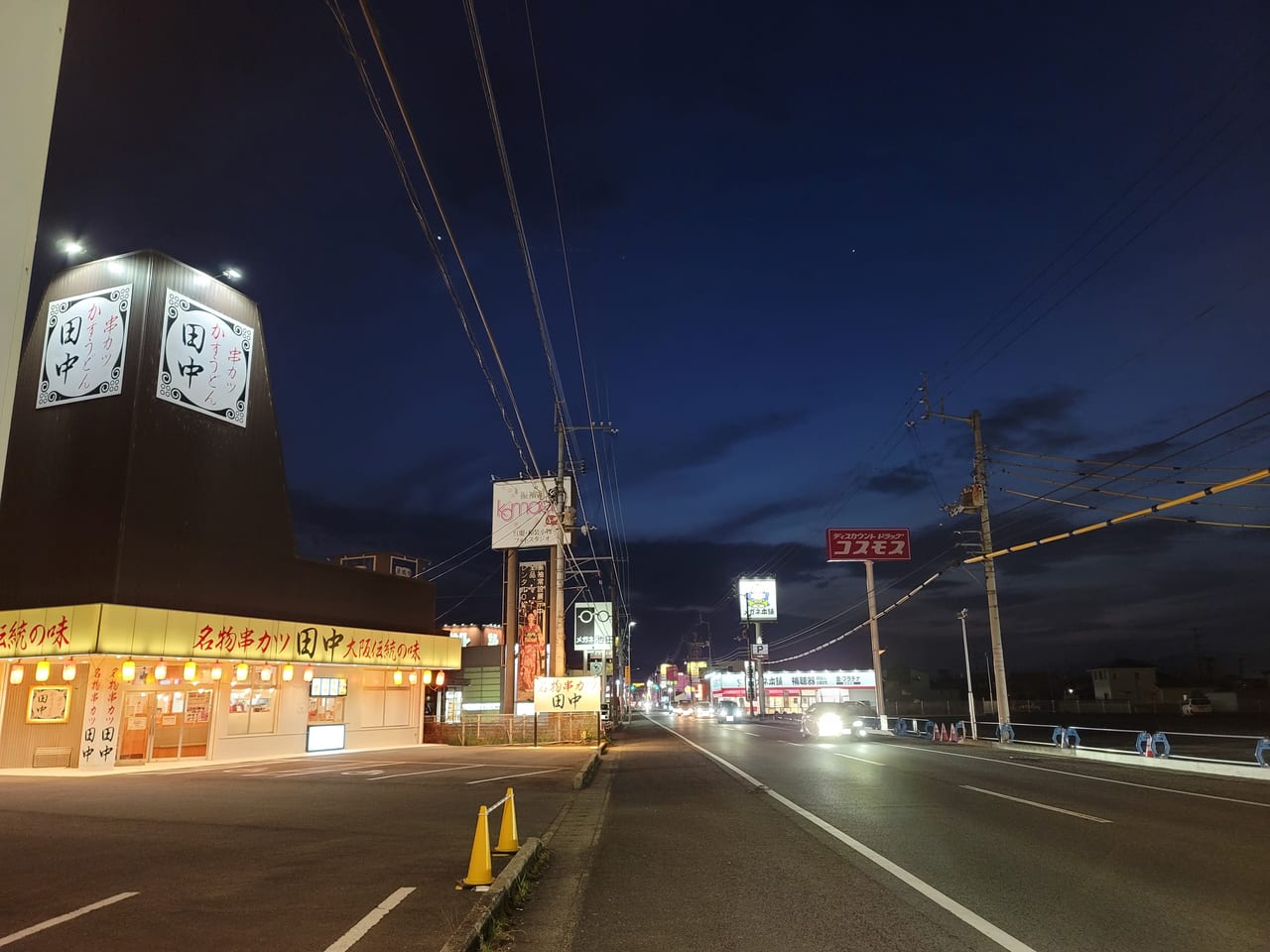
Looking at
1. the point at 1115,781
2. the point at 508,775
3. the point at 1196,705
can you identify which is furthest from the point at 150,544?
the point at 1196,705

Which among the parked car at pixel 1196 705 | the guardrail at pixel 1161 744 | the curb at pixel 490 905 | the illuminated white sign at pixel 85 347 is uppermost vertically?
the illuminated white sign at pixel 85 347

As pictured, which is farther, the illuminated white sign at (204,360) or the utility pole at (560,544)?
the utility pole at (560,544)

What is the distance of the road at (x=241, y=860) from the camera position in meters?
6.51

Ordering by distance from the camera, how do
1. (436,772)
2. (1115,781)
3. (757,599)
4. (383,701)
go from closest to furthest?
(1115,781), (436,772), (383,701), (757,599)

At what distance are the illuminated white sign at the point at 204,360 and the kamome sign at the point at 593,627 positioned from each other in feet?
54.0

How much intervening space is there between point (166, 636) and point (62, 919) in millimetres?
16590

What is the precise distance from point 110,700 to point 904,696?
379 feet

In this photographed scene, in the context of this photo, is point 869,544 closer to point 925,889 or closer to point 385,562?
point 385,562

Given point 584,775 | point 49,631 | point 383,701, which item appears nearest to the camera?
point 584,775

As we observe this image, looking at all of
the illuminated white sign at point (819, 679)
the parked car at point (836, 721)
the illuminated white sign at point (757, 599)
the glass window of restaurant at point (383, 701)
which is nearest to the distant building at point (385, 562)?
the glass window of restaurant at point (383, 701)

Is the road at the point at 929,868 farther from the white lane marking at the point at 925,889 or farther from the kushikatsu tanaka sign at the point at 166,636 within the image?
the kushikatsu tanaka sign at the point at 166,636

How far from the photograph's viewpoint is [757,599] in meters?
86.9

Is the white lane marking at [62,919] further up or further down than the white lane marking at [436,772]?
further up

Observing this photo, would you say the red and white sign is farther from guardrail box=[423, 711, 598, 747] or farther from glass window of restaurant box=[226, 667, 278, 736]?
glass window of restaurant box=[226, 667, 278, 736]
